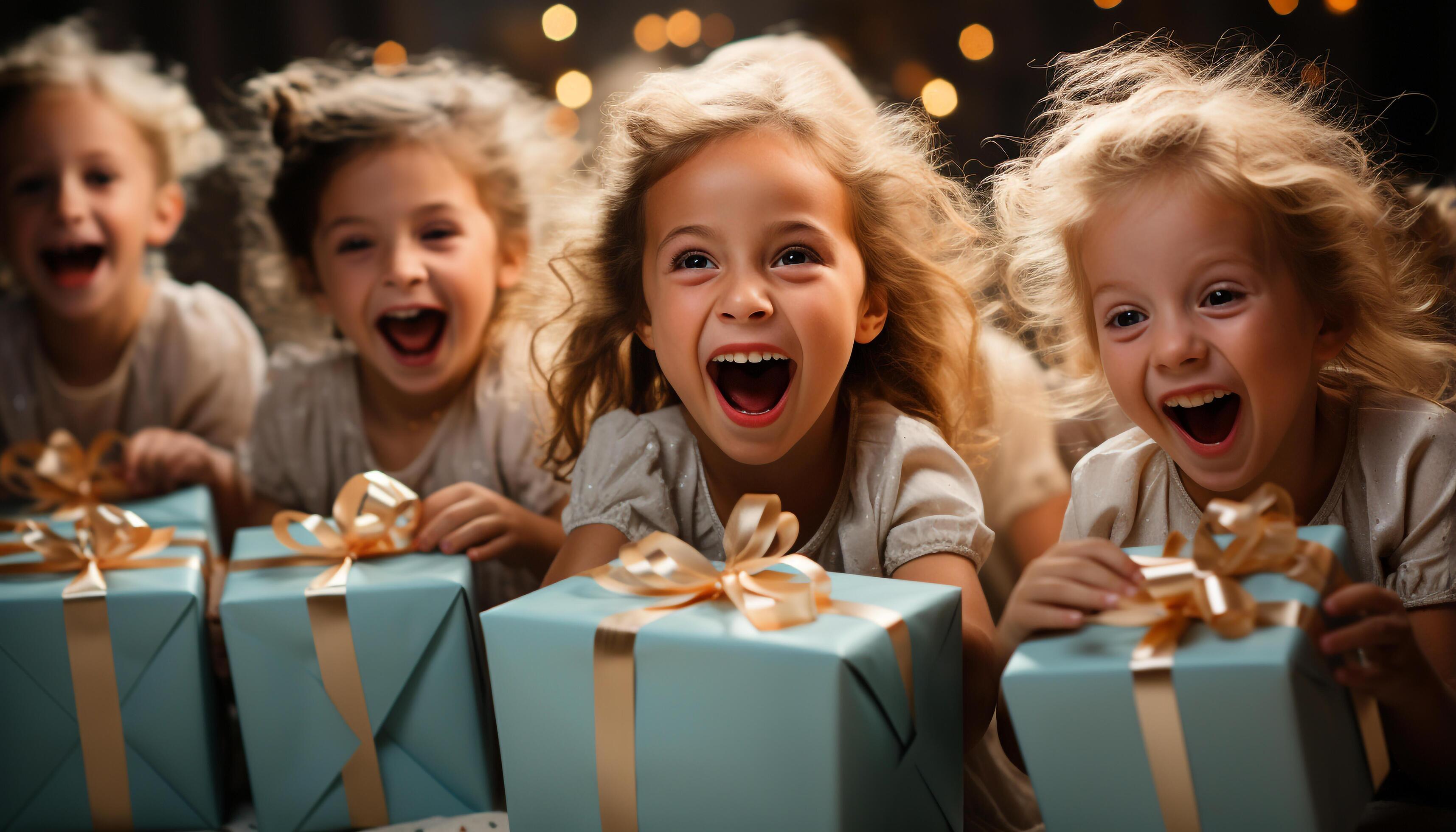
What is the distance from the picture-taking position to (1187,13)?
1164 mm

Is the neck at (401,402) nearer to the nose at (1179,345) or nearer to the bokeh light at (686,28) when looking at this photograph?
the bokeh light at (686,28)

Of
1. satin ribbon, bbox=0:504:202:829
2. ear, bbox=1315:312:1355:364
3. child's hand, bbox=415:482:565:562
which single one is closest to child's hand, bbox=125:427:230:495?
satin ribbon, bbox=0:504:202:829

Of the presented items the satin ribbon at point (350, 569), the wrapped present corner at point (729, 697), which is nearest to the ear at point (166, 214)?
the satin ribbon at point (350, 569)

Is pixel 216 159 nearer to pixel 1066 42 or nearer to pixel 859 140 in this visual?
pixel 859 140

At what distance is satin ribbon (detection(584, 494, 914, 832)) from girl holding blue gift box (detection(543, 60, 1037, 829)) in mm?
132

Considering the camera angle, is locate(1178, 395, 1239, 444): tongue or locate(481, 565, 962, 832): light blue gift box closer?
locate(481, 565, 962, 832): light blue gift box

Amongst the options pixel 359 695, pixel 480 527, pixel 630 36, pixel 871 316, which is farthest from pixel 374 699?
pixel 630 36

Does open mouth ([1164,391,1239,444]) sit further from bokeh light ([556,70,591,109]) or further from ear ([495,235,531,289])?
bokeh light ([556,70,591,109])

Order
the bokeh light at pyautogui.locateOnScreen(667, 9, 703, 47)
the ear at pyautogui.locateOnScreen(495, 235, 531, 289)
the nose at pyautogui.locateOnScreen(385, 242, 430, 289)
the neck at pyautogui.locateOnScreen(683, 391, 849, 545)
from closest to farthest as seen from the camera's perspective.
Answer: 1. the neck at pyautogui.locateOnScreen(683, 391, 849, 545)
2. the nose at pyautogui.locateOnScreen(385, 242, 430, 289)
3. the ear at pyautogui.locateOnScreen(495, 235, 531, 289)
4. the bokeh light at pyautogui.locateOnScreen(667, 9, 703, 47)

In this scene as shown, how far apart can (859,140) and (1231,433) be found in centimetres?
38

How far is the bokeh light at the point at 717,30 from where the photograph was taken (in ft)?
4.57

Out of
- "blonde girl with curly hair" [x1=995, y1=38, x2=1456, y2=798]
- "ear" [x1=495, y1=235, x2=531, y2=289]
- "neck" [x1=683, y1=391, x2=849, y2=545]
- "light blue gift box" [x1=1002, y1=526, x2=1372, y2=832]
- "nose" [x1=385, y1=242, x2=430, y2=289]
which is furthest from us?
"ear" [x1=495, y1=235, x2=531, y2=289]

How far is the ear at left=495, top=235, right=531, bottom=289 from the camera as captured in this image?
129 cm

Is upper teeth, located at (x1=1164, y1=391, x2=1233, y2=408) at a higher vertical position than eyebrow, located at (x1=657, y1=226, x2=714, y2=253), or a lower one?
lower
